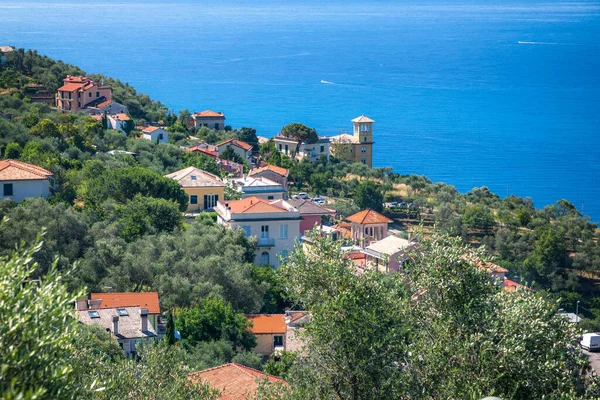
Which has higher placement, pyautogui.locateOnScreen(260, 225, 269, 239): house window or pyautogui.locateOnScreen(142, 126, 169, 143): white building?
pyautogui.locateOnScreen(142, 126, 169, 143): white building

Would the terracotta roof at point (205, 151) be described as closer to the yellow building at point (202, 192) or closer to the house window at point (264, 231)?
the yellow building at point (202, 192)

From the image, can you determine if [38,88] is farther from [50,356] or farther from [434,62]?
[434,62]

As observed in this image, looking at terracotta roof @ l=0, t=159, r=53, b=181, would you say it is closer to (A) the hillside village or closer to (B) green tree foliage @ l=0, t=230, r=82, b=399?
(A) the hillside village

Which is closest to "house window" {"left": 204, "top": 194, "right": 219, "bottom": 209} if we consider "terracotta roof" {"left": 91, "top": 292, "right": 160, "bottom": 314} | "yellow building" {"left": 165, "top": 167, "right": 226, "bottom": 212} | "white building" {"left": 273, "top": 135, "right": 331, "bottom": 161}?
"yellow building" {"left": 165, "top": 167, "right": 226, "bottom": 212}

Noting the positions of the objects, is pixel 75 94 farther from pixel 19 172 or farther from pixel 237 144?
pixel 19 172

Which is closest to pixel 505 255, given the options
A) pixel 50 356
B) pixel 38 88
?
pixel 38 88

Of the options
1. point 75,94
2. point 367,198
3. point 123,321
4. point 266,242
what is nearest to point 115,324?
point 123,321
